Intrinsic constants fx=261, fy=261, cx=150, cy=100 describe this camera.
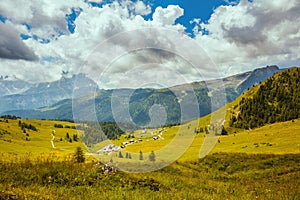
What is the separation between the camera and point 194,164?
43.0 meters

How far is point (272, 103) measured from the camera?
549 ft

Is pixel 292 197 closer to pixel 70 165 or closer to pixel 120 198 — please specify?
pixel 120 198

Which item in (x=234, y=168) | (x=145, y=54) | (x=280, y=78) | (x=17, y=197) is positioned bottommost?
(x=234, y=168)

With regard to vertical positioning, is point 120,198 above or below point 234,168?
above

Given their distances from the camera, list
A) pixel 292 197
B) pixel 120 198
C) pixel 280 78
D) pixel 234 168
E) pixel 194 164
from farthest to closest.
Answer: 1. pixel 280 78
2. pixel 194 164
3. pixel 234 168
4. pixel 292 197
5. pixel 120 198

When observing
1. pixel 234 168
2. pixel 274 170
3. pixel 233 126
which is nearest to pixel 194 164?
pixel 234 168

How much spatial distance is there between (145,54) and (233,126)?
154144 mm

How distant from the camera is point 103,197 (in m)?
12.3

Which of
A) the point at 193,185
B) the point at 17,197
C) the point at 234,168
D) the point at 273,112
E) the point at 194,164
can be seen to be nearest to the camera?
the point at 17,197

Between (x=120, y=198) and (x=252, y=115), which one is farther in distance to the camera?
(x=252, y=115)

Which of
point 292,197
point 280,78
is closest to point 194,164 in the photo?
point 292,197

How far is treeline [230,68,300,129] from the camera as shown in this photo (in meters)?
154

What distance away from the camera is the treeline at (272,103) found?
154 metres

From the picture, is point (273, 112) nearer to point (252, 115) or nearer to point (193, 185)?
point (252, 115)
